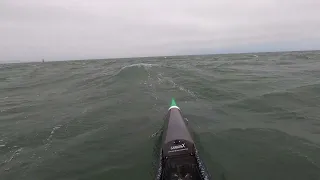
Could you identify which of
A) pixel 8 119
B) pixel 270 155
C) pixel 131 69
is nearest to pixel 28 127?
pixel 8 119

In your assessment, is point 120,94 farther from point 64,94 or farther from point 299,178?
point 299,178

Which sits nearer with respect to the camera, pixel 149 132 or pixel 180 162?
pixel 180 162

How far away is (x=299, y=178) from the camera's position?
1016 cm

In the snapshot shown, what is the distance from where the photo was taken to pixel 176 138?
33.2 feet

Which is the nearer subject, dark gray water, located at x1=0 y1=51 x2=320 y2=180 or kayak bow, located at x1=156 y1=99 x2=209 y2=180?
kayak bow, located at x1=156 y1=99 x2=209 y2=180

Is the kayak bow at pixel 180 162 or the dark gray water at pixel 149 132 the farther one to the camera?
the dark gray water at pixel 149 132

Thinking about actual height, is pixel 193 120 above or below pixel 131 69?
below

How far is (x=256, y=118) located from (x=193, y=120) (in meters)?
4.60

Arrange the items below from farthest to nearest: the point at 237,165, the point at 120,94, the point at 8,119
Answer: the point at 120,94
the point at 8,119
the point at 237,165

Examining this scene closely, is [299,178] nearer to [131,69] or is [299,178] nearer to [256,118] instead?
[256,118]

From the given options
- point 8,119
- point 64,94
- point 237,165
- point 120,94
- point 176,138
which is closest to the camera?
point 176,138

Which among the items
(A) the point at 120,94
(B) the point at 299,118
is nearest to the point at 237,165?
(B) the point at 299,118

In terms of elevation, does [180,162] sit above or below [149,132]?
above

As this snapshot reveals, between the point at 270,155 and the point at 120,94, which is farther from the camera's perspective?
the point at 120,94
